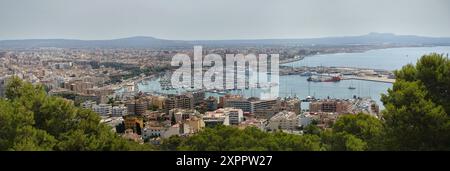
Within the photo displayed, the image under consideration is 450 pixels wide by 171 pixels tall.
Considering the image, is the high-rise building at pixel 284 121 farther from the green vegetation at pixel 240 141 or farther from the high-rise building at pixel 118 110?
the high-rise building at pixel 118 110

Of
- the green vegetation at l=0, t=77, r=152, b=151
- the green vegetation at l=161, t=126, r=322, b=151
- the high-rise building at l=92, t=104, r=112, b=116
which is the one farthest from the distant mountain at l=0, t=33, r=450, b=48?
the green vegetation at l=161, t=126, r=322, b=151

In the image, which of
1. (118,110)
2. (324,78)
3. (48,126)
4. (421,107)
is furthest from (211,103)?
(421,107)

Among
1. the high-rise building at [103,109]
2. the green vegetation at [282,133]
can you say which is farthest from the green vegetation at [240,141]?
the high-rise building at [103,109]

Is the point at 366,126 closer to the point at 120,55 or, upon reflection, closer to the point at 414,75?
the point at 414,75

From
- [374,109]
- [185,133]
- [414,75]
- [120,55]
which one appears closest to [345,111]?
[374,109]

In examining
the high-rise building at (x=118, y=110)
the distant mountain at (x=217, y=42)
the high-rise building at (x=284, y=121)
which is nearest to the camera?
the high-rise building at (x=284, y=121)

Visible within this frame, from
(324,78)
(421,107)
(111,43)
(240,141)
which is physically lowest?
(240,141)

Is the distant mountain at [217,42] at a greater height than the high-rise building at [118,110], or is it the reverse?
the distant mountain at [217,42]

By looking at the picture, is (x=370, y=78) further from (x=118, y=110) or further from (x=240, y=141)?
(x=118, y=110)
